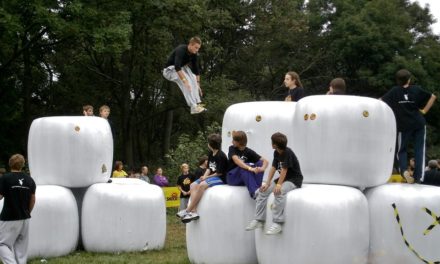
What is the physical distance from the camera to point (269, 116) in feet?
39.8

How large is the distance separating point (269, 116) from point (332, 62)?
98.4ft

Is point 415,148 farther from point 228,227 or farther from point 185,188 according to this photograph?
point 185,188

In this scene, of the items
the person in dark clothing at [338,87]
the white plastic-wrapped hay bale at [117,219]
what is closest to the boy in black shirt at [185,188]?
the white plastic-wrapped hay bale at [117,219]

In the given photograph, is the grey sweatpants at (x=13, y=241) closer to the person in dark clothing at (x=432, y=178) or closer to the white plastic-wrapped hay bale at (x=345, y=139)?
the white plastic-wrapped hay bale at (x=345, y=139)

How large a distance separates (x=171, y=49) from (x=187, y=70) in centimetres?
2219

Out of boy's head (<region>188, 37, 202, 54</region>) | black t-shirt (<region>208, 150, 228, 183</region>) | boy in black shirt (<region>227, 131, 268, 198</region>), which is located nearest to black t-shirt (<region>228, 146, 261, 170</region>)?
boy in black shirt (<region>227, 131, 268, 198</region>)

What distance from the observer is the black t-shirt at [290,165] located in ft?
34.9

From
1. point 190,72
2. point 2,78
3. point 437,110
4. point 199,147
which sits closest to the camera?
point 190,72

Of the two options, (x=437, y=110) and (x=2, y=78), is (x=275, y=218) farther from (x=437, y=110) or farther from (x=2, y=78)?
(x=437, y=110)

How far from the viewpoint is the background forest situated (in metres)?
30.1

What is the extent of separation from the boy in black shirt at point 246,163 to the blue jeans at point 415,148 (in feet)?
7.08

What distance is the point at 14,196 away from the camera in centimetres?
1072

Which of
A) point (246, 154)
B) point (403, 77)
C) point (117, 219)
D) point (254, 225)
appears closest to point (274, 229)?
point (254, 225)

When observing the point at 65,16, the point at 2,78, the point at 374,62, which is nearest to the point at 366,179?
the point at 65,16
